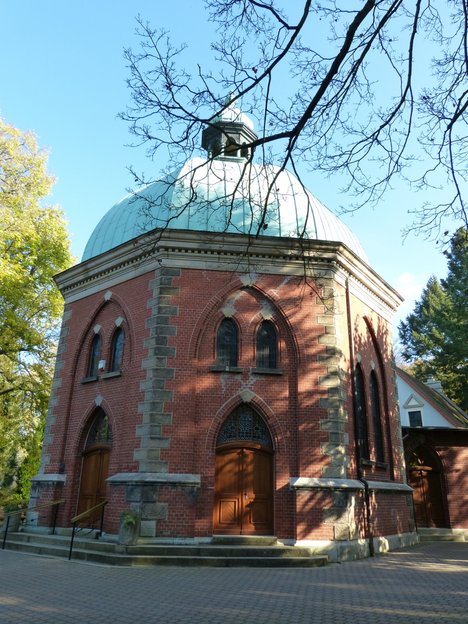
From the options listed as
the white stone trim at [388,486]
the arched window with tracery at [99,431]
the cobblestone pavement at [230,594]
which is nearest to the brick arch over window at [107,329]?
the arched window with tracery at [99,431]

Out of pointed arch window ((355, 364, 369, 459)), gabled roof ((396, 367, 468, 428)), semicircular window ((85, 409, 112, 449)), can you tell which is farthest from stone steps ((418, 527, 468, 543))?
semicircular window ((85, 409, 112, 449))

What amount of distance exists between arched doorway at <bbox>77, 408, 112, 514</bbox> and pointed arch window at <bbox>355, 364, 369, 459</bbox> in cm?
683

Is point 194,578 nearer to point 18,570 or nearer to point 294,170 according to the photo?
point 18,570

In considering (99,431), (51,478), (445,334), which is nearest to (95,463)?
(99,431)

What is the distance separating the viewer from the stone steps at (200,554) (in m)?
10.0

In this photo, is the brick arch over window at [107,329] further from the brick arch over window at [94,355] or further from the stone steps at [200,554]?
the stone steps at [200,554]

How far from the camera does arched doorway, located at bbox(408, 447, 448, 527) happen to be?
1881cm

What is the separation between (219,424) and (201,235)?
4.96 metres

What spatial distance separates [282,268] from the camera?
13.7 metres

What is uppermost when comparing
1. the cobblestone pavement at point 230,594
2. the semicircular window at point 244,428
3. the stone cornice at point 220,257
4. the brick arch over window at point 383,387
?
the stone cornice at point 220,257

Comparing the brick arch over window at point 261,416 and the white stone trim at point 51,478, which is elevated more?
the brick arch over window at point 261,416

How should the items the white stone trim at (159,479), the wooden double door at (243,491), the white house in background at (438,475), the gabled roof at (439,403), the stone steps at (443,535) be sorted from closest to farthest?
the white stone trim at (159,479)
the wooden double door at (243,491)
the stone steps at (443,535)
the white house in background at (438,475)
the gabled roof at (439,403)

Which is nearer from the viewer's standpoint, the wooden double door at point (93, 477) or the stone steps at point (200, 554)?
the stone steps at point (200, 554)

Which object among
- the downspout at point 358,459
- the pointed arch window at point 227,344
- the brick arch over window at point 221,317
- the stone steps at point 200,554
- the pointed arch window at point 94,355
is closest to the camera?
the stone steps at point 200,554
